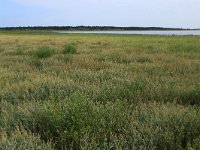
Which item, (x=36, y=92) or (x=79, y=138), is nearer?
(x=79, y=138)

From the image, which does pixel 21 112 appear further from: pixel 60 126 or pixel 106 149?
pixel 106 149

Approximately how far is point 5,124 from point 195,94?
3492mm

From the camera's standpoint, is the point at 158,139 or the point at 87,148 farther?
the point at 158,139

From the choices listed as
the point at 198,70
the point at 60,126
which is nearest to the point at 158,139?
the point at 60,126

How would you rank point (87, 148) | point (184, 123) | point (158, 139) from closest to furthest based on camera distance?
point (87, 148) → point (158, 139) → point (184, 123)

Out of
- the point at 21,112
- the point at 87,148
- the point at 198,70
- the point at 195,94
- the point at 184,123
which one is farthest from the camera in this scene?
the point at 198,70

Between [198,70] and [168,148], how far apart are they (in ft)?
21.7

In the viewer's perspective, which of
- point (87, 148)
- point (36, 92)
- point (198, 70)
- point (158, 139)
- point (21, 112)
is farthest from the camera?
point (198, 70)

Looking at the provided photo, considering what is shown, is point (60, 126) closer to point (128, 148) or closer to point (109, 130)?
point (109, 130)

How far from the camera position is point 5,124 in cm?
547

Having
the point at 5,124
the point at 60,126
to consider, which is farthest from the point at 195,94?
the point at 5,124

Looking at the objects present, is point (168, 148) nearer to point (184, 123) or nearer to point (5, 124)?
point (184, 123)

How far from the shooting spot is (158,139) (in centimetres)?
480

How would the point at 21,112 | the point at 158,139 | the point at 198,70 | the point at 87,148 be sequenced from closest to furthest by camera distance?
→ the point at 87,148 < the point at 158,139 < the point at 21,112 < the point at 198,70
